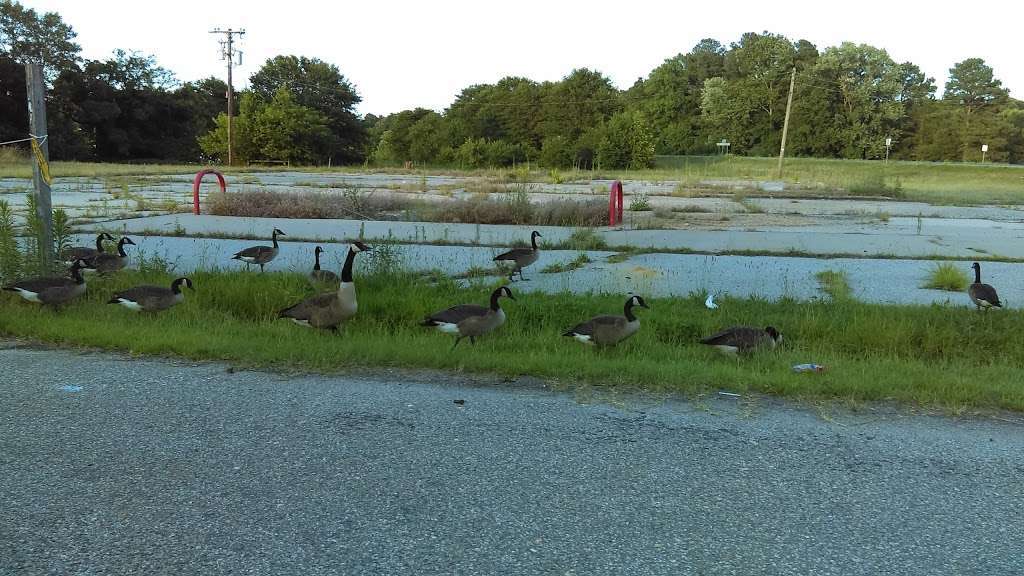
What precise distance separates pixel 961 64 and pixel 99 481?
102m

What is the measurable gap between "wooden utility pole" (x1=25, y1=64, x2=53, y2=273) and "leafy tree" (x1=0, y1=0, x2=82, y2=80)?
6546cm

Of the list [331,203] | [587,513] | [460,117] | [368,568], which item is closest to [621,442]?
[587,513]

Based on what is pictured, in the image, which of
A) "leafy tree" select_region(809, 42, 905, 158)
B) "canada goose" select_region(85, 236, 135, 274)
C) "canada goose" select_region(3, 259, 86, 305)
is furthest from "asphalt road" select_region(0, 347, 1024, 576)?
"leafy tree" select_region(809, 42, 905, 158)

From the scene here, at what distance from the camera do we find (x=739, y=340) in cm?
681

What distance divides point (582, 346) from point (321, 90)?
Result: 8220cm

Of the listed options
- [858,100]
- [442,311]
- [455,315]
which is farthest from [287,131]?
[455,315]

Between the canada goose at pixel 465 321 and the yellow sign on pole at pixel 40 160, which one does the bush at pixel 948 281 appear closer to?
the canada goose at pixel 465 321

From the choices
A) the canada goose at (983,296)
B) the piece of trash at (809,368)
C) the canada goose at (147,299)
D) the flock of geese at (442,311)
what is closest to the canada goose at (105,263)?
the flock of geese at (442,311)

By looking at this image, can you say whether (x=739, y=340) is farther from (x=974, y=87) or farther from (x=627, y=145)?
(x=974, y=87)

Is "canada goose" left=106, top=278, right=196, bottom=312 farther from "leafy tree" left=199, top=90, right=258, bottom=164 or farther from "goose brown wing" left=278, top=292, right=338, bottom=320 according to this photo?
"leafy tree" left=199, top=90, right=258, bottom=164

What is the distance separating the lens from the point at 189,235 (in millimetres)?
14969

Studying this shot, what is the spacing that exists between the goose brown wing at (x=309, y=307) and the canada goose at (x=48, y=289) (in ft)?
8.18

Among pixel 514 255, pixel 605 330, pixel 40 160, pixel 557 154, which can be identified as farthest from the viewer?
pixel 557 154

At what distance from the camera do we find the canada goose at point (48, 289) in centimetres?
799
